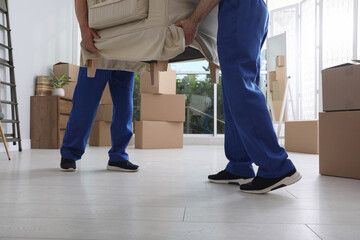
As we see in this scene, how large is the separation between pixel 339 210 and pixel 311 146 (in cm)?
274

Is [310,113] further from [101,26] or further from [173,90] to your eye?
[101,26]

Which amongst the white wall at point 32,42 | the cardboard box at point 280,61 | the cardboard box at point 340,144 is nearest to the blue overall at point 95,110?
the cardboard box at point 340,144

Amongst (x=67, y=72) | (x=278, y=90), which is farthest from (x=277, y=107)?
(x=67, y=72)

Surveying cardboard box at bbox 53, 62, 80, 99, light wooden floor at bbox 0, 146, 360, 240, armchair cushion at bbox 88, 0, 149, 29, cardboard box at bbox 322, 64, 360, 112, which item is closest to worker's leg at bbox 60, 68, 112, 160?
light wooden floor at bbox 0, 146, 360, 240

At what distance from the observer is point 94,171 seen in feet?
5.90

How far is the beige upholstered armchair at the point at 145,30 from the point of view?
117 centimetres

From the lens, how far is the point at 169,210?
941 mm

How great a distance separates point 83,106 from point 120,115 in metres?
0.20

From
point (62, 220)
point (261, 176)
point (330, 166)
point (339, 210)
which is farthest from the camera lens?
point (330, 166)

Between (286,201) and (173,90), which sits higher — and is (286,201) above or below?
below

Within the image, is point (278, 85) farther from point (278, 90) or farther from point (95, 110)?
point (95, 110)

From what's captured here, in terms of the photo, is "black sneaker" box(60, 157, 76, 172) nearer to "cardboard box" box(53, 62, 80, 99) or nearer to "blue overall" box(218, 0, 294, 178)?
"blue overall" box(218, 0, 294, 178)

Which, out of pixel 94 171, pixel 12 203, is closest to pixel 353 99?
pixel 94 171

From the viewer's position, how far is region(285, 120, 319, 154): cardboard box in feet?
11.5
